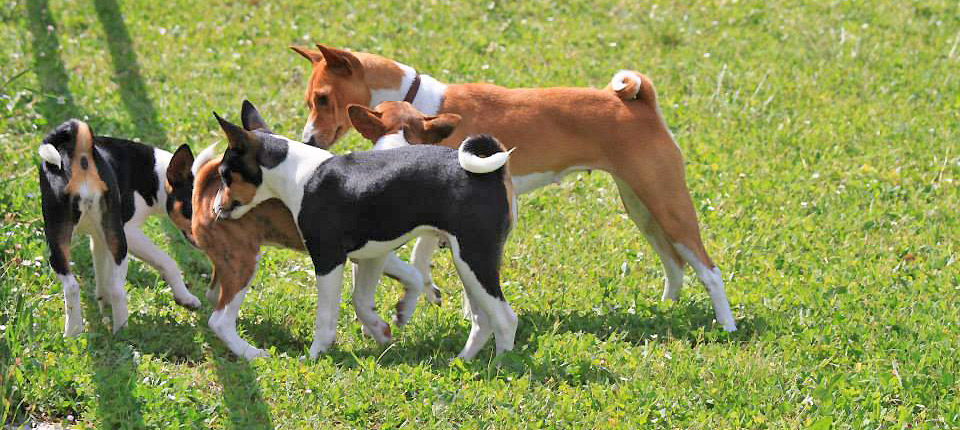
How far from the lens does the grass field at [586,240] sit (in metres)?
5.73

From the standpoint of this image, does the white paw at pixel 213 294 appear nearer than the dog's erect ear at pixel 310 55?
Yes

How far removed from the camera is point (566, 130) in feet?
23.0

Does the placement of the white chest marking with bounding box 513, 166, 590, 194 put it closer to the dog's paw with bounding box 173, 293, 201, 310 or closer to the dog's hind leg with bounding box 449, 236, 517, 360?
the dog's hind leg with bounding box 449, 236, 517, 360

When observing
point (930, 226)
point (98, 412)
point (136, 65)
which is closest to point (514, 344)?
point (98, 412)

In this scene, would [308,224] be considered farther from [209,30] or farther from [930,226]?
[209,30]

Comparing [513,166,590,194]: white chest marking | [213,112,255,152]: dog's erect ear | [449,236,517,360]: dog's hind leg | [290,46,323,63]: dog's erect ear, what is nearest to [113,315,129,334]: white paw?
[213,112,255,152]: dog's erect ear

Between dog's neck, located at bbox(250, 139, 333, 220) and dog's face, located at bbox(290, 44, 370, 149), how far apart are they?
38.1 inches

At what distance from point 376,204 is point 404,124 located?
0.72 m

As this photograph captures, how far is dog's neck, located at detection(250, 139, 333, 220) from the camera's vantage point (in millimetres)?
6039

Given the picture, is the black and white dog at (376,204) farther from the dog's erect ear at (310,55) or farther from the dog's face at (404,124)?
the dog's erect ear at (310,55)

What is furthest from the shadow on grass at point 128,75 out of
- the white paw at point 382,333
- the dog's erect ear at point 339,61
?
the white paw at point 382,333

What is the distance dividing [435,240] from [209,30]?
5401 mm

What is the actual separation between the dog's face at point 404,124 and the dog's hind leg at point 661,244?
128cm

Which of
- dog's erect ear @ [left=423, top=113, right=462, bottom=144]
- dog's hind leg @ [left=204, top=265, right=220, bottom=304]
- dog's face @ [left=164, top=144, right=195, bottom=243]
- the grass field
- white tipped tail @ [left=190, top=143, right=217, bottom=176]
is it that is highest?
dog's erect ear @ [left=423, top=113, right=462, bottom=144]
